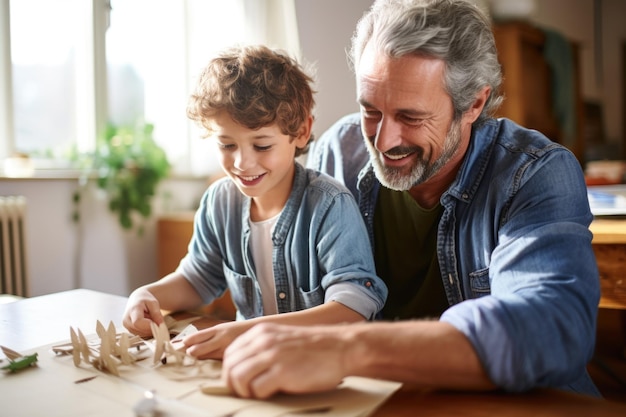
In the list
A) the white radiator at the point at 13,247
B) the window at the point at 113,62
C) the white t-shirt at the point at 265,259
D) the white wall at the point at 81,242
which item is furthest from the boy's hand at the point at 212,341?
the window at the point at 113,62

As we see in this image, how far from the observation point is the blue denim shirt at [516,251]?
666 millimetres

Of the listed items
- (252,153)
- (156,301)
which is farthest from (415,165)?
(156,301)

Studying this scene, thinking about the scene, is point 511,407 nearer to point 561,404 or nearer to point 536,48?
point 561,404

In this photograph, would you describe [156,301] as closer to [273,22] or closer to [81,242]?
[81,242]

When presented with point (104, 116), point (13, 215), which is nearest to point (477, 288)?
point (13, 215)

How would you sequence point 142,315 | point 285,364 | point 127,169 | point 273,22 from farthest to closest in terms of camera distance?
point 273,22, point 127,169, point 142,315, point 285,364

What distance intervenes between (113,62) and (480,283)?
9.16 ft

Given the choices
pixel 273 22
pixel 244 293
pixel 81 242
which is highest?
pixel 273 22

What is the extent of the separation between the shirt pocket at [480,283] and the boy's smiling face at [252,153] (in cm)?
42

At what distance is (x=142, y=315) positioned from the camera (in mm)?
987

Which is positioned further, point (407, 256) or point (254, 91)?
point (407, 256)

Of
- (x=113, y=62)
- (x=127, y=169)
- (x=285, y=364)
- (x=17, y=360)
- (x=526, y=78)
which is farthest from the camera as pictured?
(x=526, y=78)

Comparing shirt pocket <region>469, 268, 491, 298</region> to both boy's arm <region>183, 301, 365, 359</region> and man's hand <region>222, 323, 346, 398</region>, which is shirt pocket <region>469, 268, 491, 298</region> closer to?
boy's arm <region>183, 301, 365, 359</region>

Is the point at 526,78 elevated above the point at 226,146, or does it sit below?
above
